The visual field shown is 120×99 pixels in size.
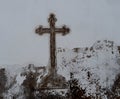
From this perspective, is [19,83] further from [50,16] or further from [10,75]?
[50,16]

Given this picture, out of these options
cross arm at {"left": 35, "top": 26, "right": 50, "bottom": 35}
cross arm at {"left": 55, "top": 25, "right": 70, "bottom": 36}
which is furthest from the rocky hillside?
cross arm at {"left": 55, "top": 25, "right": 70, "bottom": 36}

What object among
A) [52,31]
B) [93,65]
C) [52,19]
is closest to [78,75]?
[93,65]

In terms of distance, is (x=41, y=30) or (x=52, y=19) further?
(x=41, y=30)

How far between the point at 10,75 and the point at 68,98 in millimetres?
3314

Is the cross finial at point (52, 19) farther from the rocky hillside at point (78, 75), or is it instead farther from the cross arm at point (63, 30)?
the rocky hillside at point (78, 75)

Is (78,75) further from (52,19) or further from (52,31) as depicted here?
(52,19)

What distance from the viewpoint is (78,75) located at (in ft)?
53.9

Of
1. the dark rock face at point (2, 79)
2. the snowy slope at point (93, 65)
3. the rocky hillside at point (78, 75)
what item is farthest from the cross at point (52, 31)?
the dark rock face at point (2, 79)

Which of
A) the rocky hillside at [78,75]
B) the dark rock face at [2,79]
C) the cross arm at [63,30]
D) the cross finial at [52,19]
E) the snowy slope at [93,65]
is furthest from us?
the dark rock face at [2,79]

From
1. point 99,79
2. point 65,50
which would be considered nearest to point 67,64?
point 65,50

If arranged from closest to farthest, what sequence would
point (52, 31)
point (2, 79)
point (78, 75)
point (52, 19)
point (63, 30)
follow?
point (52, 19), point (52, 31), point (63, 30), point (78, 75), point (2, 79)

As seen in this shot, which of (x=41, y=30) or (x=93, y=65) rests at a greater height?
(x=41, y=30)

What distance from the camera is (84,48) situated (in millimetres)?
17234

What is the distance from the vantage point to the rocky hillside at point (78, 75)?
15648mm
